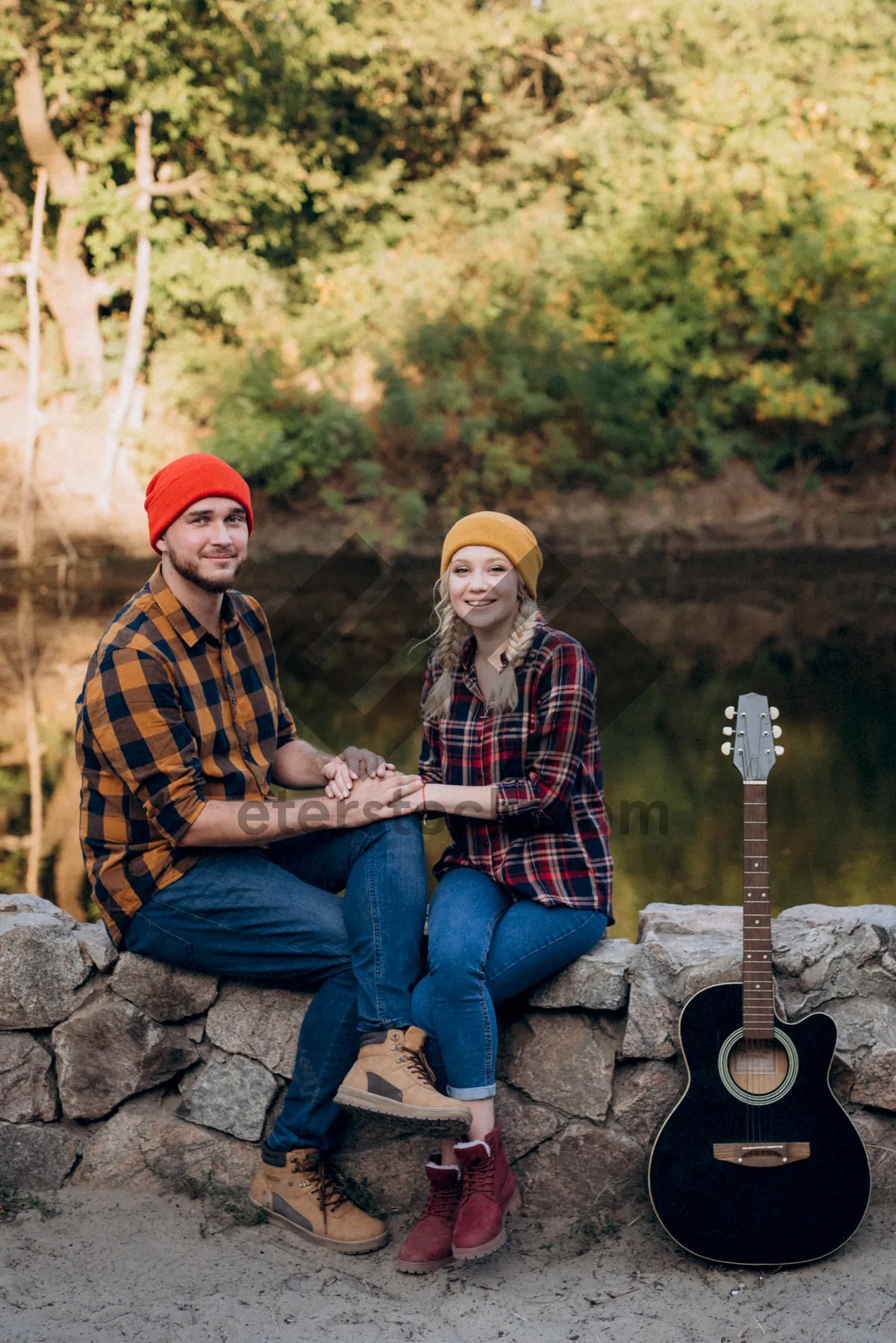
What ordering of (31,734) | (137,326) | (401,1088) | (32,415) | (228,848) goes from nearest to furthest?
(401,1088), (228,848), (31,734), (32,415), (137,326)

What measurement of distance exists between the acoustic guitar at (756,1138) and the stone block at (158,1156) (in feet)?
2.80

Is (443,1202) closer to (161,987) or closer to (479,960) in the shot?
(479,960)

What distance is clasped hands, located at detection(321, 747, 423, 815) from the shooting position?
2662 millimetres

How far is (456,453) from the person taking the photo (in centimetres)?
1477

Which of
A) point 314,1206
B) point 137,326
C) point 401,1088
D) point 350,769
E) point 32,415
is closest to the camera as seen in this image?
point 401,1088

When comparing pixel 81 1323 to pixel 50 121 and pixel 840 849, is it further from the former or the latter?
pixel 50 121

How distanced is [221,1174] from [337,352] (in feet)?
42.7

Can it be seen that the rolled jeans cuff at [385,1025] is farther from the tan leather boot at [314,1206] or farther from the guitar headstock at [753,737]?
the guitar headstock at [753,737]

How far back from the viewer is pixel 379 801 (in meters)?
2.67

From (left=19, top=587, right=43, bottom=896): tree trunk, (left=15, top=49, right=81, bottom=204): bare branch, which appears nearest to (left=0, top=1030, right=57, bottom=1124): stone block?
(left=19, top=587, right=43, bottom=896): tree trunk

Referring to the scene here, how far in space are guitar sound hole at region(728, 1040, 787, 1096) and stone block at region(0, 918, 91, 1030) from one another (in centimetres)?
129

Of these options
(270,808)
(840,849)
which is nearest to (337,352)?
(840,849)

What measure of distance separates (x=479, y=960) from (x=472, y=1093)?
23 cm

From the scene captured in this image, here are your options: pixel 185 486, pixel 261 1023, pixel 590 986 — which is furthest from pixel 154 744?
pixel 590 986
